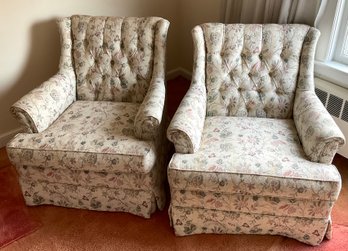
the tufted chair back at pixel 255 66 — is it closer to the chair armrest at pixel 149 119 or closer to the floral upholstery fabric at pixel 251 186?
the floral upholstery fabric at pixel 251 186

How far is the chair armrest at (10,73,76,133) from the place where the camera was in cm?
173

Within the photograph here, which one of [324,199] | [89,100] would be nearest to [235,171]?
[324,199]

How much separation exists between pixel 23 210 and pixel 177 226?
0.89 metres

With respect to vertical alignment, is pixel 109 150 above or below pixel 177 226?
above

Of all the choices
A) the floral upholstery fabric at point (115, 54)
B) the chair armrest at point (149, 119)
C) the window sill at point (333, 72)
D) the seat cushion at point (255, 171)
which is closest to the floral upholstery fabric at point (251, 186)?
the seat cushion at point (255, 171)

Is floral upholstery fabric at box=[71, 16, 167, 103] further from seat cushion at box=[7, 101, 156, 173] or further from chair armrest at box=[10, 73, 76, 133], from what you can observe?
seat cushion at box=[7, 101, 156, 173]

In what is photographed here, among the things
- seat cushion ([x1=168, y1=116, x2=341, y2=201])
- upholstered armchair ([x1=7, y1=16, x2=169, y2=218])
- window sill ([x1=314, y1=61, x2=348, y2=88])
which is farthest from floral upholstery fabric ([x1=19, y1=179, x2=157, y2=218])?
window sill ([x1=314, y1=61, x2=348, y2=88])

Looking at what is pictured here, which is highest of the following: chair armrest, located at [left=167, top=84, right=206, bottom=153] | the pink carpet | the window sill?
the window sill

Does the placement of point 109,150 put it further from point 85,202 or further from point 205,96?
point 205,96

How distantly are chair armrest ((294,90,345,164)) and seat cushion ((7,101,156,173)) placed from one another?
74 cm

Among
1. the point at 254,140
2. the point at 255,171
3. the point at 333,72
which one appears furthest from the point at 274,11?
the point at 255,171

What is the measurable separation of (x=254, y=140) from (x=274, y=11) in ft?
2.87

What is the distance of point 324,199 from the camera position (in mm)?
1463

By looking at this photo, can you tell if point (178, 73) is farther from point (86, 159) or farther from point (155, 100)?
point (86, 159)
